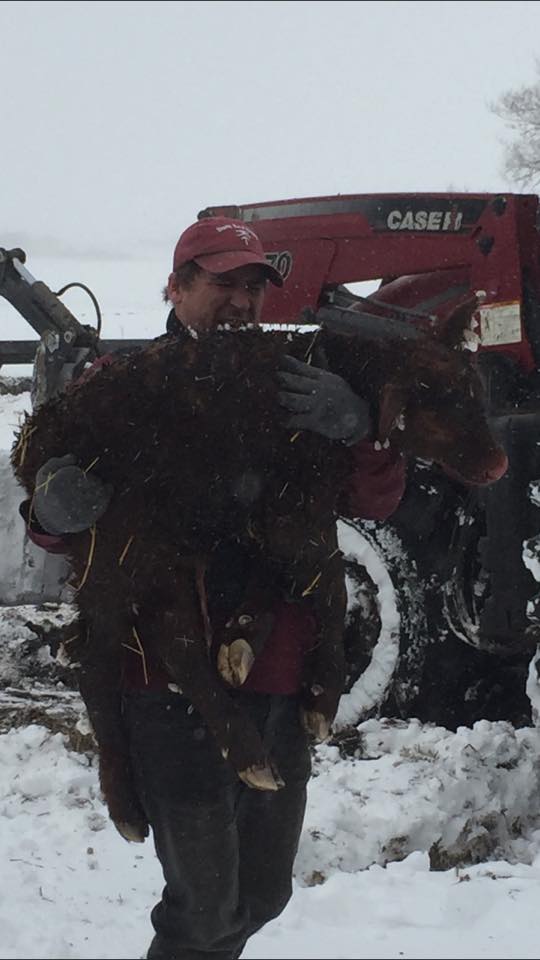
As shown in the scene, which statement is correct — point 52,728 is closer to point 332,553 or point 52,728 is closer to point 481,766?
point 481,766

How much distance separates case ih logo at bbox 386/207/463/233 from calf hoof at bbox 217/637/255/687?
107 inches

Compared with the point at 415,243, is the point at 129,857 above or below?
below

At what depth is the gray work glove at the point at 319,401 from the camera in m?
1.97

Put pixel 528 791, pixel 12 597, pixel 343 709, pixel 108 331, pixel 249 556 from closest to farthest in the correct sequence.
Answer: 1. pixel 249 556
2. pixel 528 791
3. pixel 343 709
4. pixel 12 597
5. pixel 108 331

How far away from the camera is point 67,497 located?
1.90 metres

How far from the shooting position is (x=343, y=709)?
14.0ft

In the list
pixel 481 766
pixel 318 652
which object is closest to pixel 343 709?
pixel 481 766

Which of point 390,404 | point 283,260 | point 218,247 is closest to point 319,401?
point 390,404

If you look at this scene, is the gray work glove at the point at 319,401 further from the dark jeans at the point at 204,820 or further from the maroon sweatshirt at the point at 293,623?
the dark jeans at the point at 204,820

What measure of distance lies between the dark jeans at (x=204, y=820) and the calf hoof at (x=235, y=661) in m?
0.12

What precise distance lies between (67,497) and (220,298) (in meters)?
0.54

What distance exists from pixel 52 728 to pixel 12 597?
82cm

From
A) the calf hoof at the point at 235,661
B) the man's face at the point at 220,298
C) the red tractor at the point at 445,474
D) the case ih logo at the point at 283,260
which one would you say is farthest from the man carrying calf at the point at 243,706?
the case ih logo at the point at 283,260

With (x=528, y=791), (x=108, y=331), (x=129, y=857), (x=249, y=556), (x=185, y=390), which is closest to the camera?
(x=185, y=390)
